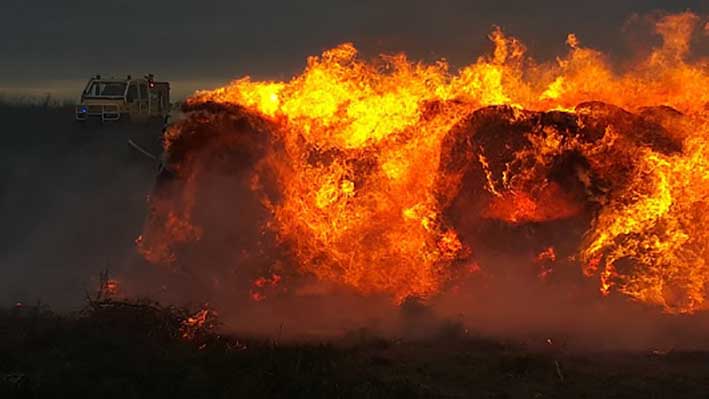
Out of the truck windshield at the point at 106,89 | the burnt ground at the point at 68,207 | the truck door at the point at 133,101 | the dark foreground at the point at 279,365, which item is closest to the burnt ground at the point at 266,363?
the dark foreground at the point at 279,365

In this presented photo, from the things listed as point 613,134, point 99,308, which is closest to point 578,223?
point 613,134

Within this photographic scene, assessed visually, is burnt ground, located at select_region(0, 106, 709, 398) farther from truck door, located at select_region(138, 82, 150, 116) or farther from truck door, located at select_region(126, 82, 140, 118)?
truck door, located at select_region(138, 82, 150, 116)

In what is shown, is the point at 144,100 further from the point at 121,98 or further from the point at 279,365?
the point at 279,365

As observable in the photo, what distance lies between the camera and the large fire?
11.9 metres

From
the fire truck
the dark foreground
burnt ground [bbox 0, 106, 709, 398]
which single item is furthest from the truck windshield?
the dark foreground

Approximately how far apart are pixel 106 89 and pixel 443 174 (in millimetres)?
19894

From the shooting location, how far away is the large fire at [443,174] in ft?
39.0

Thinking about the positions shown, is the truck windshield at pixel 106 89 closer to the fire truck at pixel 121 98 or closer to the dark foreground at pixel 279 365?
the fire truck at pixel 121 98

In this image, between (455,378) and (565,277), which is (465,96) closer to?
(565,277)

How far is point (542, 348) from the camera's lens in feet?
33.7

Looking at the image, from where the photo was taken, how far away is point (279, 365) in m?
8.50

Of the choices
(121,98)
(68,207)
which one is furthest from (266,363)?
(121,98)

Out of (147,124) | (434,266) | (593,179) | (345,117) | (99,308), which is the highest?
(147,124)

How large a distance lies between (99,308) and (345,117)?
4835mm
